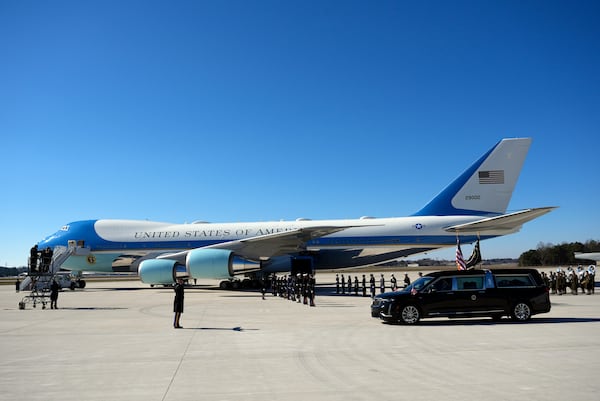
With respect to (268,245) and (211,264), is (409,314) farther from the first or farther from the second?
(268,245)

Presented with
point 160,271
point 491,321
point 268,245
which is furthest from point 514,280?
point 160,271

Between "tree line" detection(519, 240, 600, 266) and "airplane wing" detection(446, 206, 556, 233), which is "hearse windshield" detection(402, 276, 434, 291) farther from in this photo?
"tree line" detection(519, 240, 600, 266)

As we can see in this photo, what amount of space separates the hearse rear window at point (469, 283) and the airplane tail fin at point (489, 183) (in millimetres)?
16201

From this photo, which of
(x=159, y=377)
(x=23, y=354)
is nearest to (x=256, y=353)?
(x=159, y=377)

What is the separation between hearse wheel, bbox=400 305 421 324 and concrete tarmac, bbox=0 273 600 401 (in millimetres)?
256

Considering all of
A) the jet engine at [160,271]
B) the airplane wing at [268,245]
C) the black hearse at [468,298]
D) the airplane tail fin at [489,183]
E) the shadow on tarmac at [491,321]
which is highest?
the airplane tail fin at [489,183]

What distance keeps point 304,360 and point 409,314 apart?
5187 millimetres

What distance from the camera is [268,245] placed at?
88.1 ft

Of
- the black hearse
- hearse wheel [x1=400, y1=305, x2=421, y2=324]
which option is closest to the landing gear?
the black hearse

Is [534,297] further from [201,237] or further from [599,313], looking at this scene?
[201,237]

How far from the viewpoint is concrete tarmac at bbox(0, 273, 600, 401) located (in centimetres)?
591

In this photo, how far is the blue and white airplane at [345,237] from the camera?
84.5 ft

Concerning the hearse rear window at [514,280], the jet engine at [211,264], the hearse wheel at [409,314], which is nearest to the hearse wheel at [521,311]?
the hearse rear window at [514,280]

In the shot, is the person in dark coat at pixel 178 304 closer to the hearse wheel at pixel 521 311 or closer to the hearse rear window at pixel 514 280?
the hearse rear window at pixel 514 280
